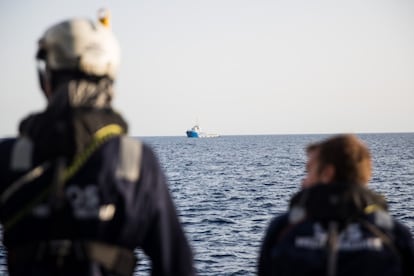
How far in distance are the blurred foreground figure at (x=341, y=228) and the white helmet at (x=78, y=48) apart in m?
1.36

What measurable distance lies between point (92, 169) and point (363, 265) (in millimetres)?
1550

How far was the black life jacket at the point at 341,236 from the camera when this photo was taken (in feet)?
9.39

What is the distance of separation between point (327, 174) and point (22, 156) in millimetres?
1692

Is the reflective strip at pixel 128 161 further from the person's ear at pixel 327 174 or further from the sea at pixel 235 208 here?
the sea at pixel 235 208

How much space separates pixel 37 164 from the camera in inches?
102

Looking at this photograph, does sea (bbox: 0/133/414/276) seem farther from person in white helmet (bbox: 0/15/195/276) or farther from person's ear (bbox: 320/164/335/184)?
person in white helmet (bbox: 0/15/195/276)

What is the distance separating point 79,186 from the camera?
254 centimetres

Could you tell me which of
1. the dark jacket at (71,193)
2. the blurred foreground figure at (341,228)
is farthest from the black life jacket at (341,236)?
the dark jacket at (71,193)

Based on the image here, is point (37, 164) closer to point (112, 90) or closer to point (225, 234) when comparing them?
point (112, 90)

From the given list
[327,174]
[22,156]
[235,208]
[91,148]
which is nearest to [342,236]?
[327,174]

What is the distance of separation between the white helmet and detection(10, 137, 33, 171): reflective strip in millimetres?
455

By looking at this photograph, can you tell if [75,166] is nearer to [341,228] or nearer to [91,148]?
[91,148]

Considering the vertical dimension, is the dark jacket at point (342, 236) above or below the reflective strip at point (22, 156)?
below

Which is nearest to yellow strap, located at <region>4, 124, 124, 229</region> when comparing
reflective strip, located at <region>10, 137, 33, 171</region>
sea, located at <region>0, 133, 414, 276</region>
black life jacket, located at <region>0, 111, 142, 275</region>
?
black life jacket, located at <region>0, 111, 142, 275</region>
